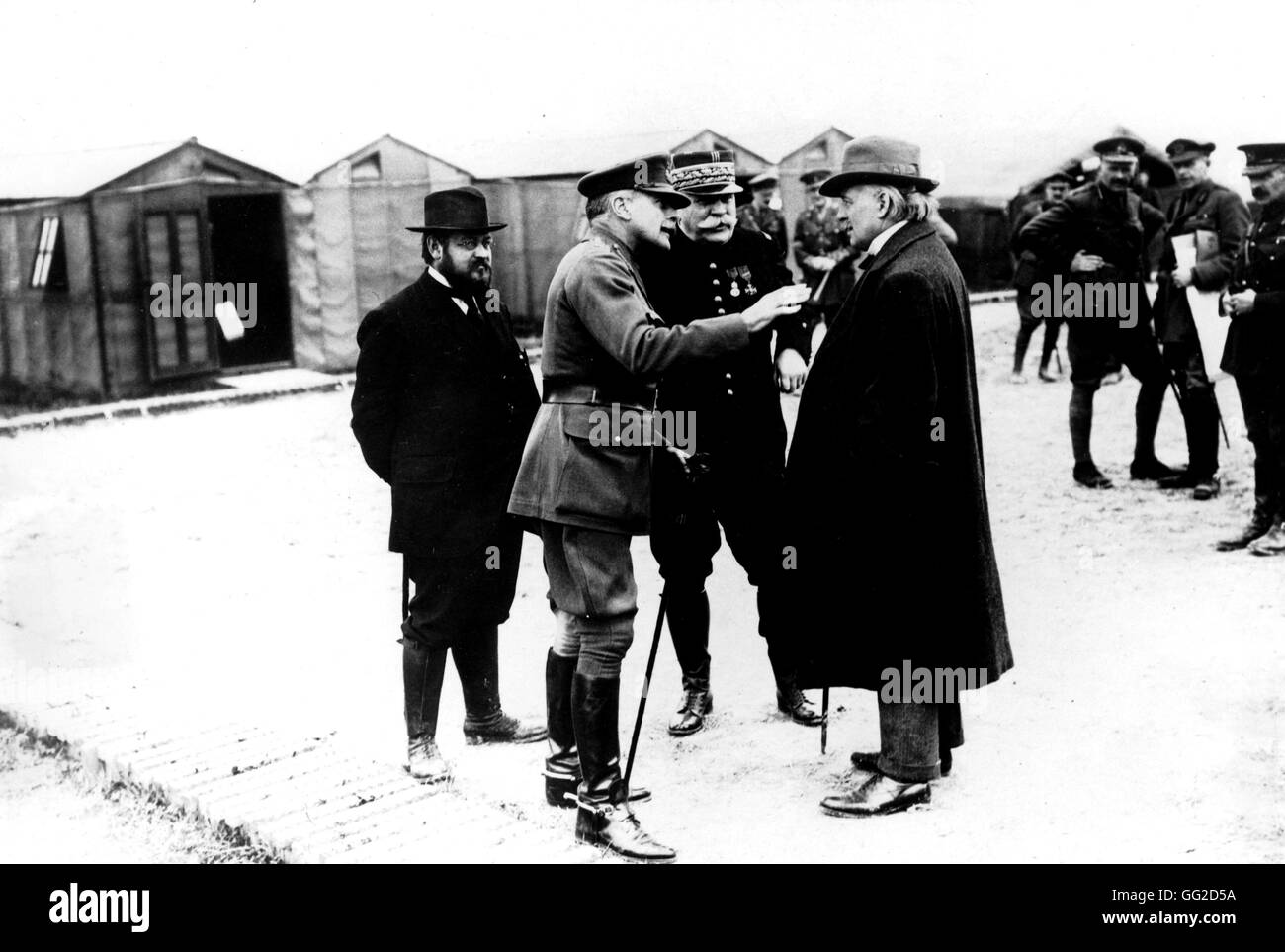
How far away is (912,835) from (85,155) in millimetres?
10752

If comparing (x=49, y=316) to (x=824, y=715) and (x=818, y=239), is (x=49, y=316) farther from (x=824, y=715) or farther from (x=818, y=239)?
(x=824, y=715)

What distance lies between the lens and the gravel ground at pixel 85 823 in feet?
13.6

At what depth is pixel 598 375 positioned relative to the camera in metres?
3.94

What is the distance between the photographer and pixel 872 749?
4574 millimetres

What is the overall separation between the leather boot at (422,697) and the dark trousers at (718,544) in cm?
84

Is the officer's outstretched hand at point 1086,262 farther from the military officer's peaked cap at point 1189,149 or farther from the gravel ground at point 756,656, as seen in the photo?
the gravel ground at point 756,656

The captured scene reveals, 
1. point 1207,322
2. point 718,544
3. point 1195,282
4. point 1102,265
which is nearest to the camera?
point 718,544

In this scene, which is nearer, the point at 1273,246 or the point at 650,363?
the point at 650,363

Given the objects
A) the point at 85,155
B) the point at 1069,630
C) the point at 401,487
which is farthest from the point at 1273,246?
the point at 85,155

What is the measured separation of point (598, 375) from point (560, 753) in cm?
121

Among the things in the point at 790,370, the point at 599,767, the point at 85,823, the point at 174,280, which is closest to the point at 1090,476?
the point at 790,370

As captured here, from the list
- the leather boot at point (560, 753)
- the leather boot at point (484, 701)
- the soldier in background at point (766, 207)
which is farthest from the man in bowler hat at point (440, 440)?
the soldier in background at point (766, 207)
